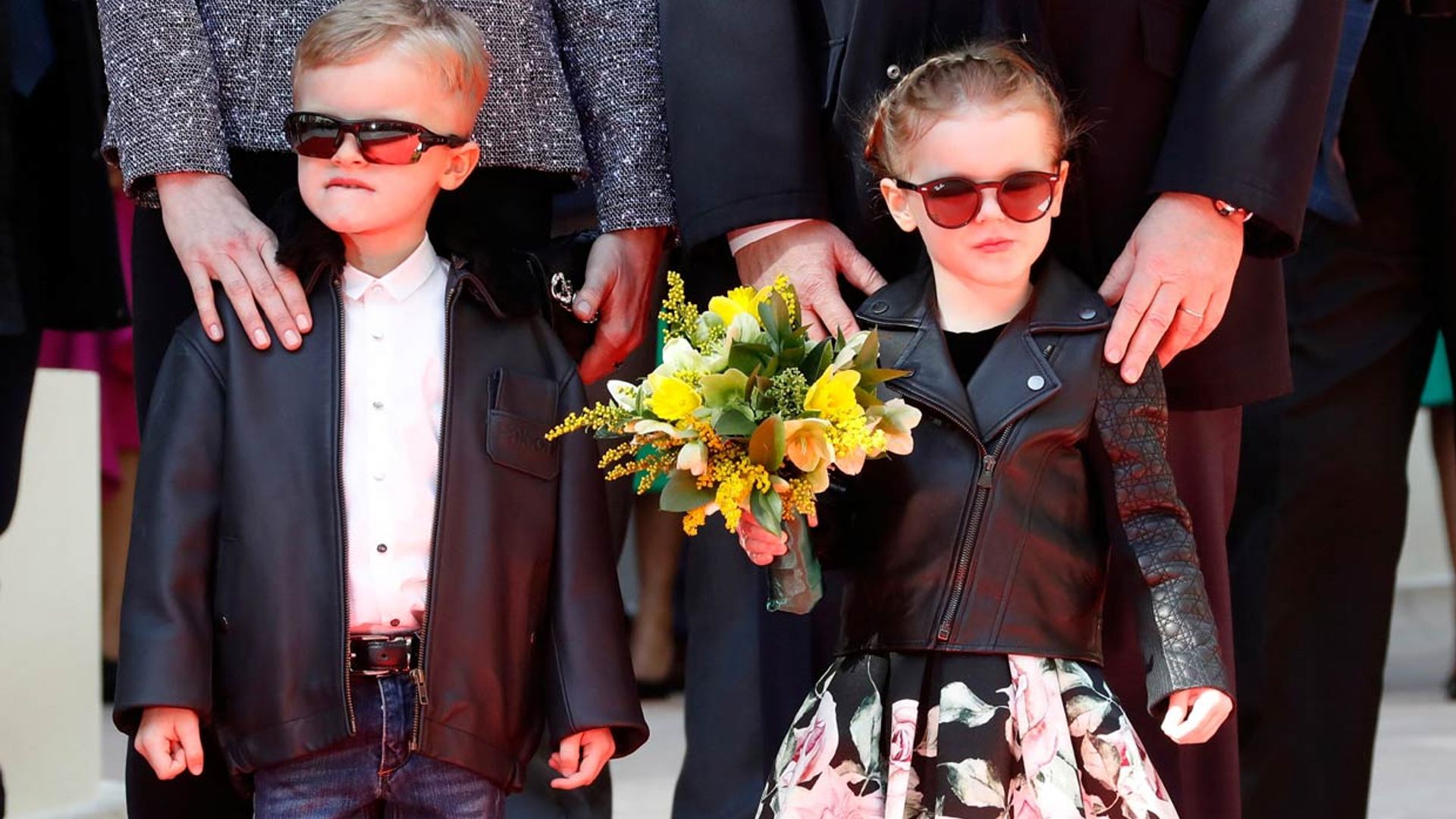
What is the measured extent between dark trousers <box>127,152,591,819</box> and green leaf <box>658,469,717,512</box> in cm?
59

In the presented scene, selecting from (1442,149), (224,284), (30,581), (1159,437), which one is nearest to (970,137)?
(1159,437)

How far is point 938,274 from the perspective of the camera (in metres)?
2.92

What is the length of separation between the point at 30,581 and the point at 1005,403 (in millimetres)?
2404

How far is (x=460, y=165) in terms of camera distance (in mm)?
2949

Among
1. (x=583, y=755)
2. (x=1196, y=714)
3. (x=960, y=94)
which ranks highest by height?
(x=960, y=94)

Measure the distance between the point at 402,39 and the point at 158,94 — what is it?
368 mm

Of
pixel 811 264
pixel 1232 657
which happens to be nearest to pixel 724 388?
pixel 811 264

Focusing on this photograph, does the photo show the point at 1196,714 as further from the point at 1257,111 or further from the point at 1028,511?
the point at 1257,111

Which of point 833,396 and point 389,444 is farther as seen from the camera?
point 389,444

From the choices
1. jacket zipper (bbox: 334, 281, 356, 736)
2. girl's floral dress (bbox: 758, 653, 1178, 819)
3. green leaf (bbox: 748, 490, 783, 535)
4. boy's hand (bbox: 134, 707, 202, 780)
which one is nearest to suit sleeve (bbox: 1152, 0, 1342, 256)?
girl's floral dress (bbox: 758, 653, 1178, 819)

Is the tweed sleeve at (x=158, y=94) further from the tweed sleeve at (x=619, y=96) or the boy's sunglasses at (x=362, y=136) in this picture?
the tweed sleeve at (x=619, y=96)

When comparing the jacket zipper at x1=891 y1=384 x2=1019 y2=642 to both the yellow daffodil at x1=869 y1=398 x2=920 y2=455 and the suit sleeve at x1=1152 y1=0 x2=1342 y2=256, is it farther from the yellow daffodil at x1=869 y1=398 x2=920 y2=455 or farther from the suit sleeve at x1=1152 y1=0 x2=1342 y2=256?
the suit sleeve at x1=1152 y1=0 x2=1342 y2=256

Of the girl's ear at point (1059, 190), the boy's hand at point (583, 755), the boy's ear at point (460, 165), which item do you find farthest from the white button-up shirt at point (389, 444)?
the girl's ear at point (1059, 190)

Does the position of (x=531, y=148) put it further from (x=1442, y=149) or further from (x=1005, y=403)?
(x=1442, y=149)
